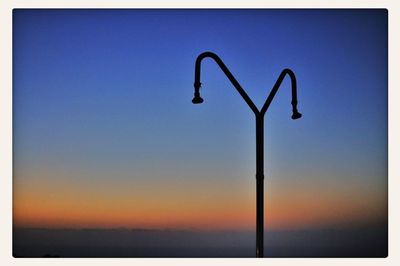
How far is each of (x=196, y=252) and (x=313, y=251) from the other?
90.6 inches

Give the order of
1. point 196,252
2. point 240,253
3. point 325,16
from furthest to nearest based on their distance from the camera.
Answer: point 196,252 → point 240,253 → point 325,16

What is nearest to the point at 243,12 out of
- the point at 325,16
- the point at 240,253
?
the point at 325,16

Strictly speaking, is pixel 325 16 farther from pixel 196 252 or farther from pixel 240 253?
pixel 196 252

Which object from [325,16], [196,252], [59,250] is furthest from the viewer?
[196,252]
